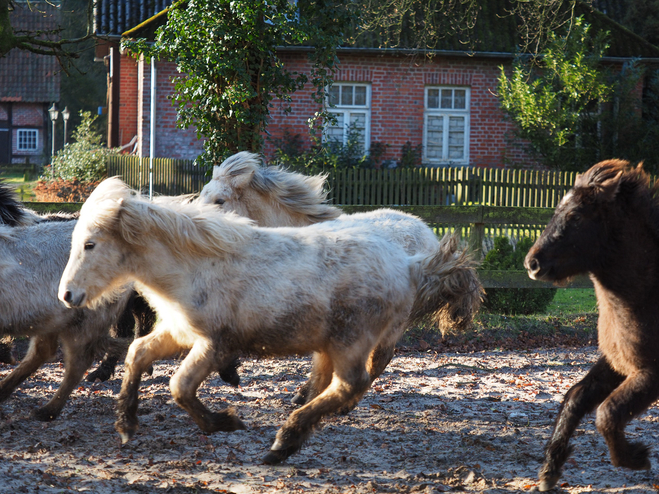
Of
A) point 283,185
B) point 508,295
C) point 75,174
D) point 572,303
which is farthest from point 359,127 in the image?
point 283,185

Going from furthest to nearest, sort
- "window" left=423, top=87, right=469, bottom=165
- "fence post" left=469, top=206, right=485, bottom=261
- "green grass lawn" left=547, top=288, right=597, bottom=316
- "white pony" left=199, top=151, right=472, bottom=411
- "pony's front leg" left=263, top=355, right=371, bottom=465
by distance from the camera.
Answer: "window" left=423, top=87, right=469, bottom=165 < "green grass lawn" left=547, top=288, right=597, bottom=316 < "fence post" left=469, top=206, right=485, bottom=261 < "white pony" left=199, top=151, right=472, bottom=411 < "pony's front leg" left=263, top=355, right=371, bottom=465

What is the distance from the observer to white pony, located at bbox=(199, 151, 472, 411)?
19.7ft

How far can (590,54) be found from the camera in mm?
17109

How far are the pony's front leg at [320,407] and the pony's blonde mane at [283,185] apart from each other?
2.17 metres

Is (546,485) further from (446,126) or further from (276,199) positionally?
(446,126)

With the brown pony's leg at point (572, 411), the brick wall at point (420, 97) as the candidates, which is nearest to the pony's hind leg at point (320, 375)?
the brown pony's leg at point (572, 411)

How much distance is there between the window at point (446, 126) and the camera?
18828 mm

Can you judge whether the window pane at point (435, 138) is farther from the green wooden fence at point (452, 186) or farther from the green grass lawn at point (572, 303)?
the green grass lawn at point (572, 303)

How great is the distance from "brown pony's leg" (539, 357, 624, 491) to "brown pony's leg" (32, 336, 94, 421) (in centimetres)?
320

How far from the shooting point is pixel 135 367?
4.31 metres

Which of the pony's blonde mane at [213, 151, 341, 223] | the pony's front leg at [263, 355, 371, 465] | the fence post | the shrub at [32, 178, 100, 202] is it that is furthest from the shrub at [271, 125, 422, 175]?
the pony's front leg at [263, 355, 371, 465]

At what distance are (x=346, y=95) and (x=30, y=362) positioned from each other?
14112mm

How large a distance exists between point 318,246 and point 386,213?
1926mm

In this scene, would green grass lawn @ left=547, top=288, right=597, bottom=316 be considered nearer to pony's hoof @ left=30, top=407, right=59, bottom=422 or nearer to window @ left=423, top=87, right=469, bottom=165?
window @ left=423, top=87, right=469, bottom=165
